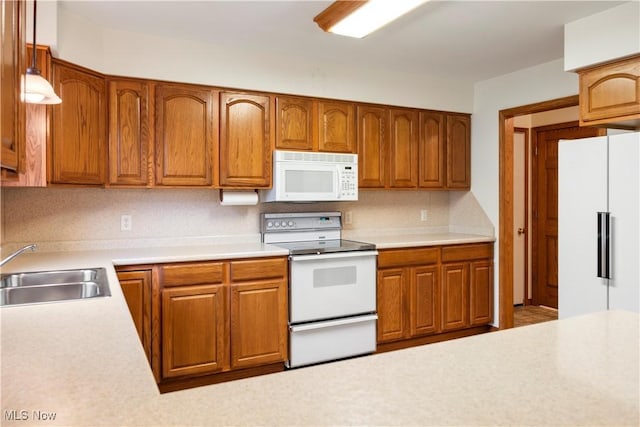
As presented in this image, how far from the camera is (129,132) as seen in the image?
2.99 metres

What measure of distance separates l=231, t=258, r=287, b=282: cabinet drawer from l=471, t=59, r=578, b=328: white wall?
83.5 inches

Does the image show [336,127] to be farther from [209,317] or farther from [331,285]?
[209,317]

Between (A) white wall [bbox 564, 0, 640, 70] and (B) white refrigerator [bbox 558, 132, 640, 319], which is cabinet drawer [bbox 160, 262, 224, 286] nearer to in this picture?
(B) white refrigerator [bbox 558, 132, 640, 319]

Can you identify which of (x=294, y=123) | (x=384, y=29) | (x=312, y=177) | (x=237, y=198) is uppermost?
(x=384, y=29)

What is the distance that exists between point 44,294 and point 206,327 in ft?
3.61

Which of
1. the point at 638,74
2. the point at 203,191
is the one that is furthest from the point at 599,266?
the point at 203,191

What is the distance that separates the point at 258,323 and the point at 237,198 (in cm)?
94

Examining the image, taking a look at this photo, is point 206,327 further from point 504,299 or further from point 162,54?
point 504,299

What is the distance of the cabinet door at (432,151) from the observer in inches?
162

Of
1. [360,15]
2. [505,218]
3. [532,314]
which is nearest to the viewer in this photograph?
[360,15]

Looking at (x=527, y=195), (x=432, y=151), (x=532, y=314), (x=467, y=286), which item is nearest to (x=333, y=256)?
(x=467, y=286)

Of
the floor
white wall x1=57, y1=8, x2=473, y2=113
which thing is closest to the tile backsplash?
white wall x1=57, y1=8, x2=473, y2=113

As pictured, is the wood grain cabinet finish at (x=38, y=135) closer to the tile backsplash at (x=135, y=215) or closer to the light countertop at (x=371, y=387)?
the tile backsplash at (x=135, y=215)

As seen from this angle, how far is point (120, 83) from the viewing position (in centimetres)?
296
